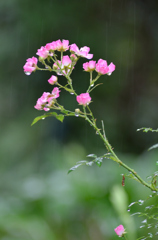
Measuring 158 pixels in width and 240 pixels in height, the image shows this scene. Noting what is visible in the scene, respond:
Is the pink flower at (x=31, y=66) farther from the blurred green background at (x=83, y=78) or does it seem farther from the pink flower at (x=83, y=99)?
the blurred green background at (x=83, y=78)

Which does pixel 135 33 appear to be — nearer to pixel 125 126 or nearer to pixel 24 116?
pixel 125 126

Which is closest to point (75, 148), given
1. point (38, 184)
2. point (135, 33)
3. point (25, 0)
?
point (38, 184)

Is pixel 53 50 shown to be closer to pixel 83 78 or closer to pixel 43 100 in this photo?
pixel 43 100

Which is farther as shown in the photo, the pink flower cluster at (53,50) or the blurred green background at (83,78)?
the blurred green background at (83,78)

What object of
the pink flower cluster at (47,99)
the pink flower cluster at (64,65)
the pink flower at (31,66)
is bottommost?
the pink flower cluster at (47,99)

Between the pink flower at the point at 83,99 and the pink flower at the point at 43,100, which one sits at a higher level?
the pink flower at the point at 43,100

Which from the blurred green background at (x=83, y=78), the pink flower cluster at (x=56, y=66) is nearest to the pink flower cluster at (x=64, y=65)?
the pink flower cluster at (x=56, y=66)

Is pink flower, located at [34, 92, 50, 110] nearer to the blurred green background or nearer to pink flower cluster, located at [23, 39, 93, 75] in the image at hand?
pink flower cluster, located at [23, 39, 93, 75]

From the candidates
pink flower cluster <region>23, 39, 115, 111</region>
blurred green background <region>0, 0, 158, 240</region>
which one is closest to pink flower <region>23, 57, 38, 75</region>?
pink flower cluster <region>23, 39, 115, 111</region>

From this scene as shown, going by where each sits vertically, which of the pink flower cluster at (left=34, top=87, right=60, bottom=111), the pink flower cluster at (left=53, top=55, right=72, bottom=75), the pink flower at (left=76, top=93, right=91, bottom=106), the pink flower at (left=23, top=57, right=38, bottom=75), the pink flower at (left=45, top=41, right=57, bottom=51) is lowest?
the pink flower at (left=76, top=93, right=91, bottom=106)

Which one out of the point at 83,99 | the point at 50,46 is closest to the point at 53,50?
the point at 50,46

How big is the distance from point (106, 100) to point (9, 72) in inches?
47.2

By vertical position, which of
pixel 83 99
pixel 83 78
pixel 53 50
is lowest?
pixel 83 99

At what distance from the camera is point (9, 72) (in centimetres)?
431
